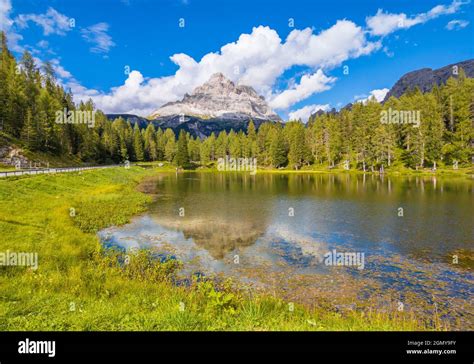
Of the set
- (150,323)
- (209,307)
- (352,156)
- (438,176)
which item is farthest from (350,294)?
(352,156)

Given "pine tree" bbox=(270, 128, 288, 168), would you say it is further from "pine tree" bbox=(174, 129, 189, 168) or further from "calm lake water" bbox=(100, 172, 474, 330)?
"calm lake water" bbox=(100, 172, 474, 330)

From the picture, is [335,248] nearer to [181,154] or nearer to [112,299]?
[112,299]

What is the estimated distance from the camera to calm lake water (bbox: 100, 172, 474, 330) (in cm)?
1296

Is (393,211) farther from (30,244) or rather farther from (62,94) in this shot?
(62,94)

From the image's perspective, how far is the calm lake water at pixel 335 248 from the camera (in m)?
13.0

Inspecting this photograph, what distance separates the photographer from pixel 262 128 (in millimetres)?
144750

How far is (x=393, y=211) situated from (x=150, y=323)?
31.8 meters

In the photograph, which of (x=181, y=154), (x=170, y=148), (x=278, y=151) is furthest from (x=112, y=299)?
(x=170, y=148)

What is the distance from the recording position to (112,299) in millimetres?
10641

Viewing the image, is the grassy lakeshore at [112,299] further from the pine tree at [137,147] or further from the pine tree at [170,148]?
the pine tree at [170,148]

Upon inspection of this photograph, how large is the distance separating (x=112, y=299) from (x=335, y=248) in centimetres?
1524

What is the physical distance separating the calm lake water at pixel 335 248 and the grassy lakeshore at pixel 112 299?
1.94 m

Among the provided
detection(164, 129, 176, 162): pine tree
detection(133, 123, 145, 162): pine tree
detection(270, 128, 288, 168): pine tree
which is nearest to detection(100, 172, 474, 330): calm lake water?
detection(270, 128, 288, 168): pine tree

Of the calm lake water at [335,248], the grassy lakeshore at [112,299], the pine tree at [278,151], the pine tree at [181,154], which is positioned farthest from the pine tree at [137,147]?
the grassy lakeshore at [112,299]
